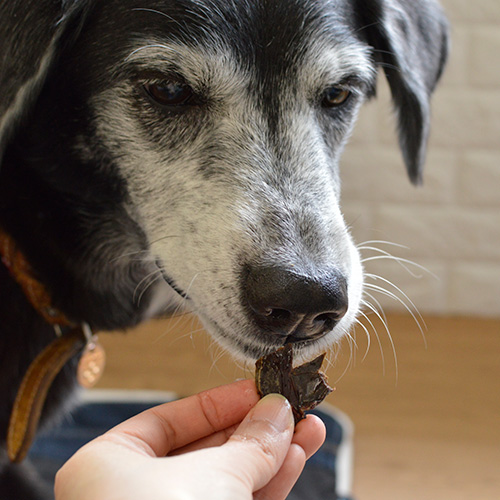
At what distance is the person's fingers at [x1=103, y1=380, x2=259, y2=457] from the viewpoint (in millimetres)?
751

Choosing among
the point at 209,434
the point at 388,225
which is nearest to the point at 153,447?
the point at 209,434

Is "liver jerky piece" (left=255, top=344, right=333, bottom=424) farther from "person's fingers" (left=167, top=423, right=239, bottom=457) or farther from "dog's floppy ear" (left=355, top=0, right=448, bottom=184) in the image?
"dog's floppy ear" (left=355, top=0, right=448, bottom=184)

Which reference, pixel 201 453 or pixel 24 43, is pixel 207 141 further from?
pixel 201 453

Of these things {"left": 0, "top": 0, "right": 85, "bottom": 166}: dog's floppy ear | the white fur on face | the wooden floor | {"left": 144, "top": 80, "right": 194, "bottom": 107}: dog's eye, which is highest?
{"left": 0, "top": 0, "right": 85, "bottom": 166}: dog's floppy ear

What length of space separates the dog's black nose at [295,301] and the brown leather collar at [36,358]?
437mm

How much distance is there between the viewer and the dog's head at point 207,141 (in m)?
0.85

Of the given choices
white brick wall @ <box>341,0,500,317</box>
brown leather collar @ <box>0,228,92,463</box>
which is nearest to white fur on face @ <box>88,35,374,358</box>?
brown leather collar @ <box>0,228,92,463</box>

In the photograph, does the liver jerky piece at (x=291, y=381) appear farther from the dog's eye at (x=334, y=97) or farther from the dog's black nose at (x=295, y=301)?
the dog's eye at (x=334, y=97)

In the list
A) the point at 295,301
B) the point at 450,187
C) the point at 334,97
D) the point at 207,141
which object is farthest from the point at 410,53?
the point at 450,187

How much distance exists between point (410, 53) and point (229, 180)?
491 mm

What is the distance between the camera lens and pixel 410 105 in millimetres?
1214

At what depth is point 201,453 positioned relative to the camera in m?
0.66

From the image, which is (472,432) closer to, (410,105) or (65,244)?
(410,105)

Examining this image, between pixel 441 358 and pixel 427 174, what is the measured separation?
588 millimetres
